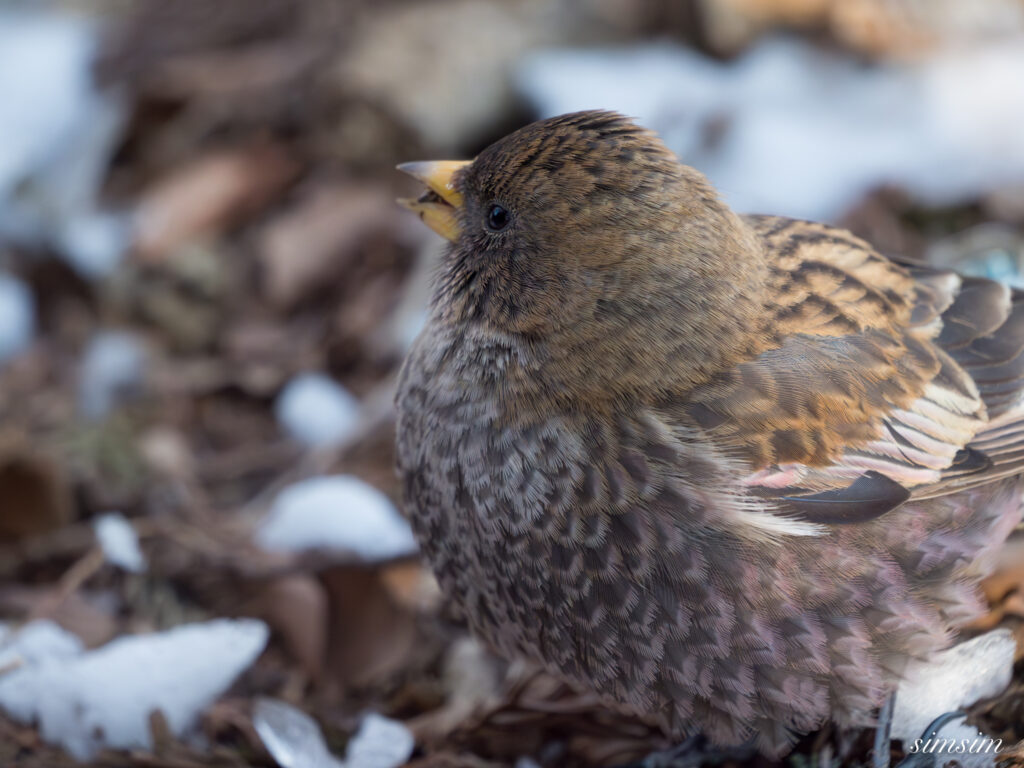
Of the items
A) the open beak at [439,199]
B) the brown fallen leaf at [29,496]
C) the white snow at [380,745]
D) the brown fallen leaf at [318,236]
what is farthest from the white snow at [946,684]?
the brown fallen leaf at [318,236]

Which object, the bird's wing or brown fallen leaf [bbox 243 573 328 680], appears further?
brown fallen leaf [bbox 243 573 328 680]

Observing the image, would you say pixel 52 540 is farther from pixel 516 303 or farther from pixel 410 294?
pixel 516 303

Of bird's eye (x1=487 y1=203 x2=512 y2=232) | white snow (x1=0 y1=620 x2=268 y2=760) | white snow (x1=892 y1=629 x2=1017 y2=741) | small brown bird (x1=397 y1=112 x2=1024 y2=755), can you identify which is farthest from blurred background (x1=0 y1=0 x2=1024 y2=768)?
bird's eye (x1=487 y1=203 x2=512 y2=232)

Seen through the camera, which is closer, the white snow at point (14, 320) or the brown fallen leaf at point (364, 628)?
the brown fallen leaf at point (364, 628)

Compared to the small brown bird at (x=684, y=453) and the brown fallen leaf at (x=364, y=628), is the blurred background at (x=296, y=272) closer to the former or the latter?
the brown fallen leaf at (x=364, y=628)

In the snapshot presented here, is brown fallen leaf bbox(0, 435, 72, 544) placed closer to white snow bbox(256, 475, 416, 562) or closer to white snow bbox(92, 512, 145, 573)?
white snow bbox(92, 512, 145, 573)

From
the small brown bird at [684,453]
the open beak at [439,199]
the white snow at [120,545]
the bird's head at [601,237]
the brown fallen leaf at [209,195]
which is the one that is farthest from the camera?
the brown fallen leaf at [209,195]

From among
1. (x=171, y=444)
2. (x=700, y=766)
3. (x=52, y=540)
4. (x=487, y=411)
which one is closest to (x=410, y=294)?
(x=171, y=444)
